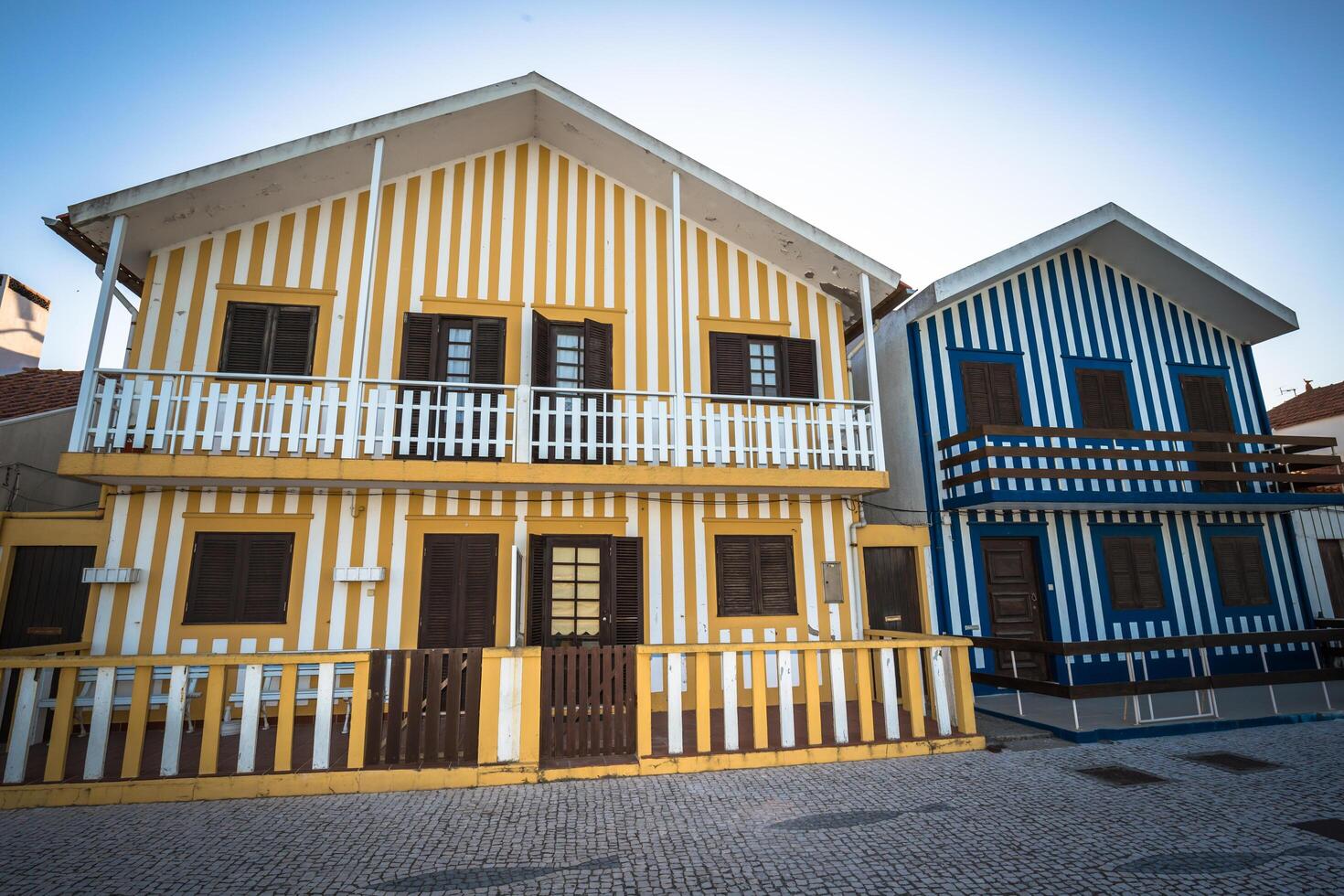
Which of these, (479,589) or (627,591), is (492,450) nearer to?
(479,589)

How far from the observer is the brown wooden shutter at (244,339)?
8.71 meters

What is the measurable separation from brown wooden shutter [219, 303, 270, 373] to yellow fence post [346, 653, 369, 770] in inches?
204

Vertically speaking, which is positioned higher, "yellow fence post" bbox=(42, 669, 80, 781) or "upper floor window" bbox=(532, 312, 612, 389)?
"upper floor window" bbox=(532, 312, 612, 389)

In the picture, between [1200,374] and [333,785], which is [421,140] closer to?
[333,785]

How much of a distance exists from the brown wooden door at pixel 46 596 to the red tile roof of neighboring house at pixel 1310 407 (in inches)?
1045

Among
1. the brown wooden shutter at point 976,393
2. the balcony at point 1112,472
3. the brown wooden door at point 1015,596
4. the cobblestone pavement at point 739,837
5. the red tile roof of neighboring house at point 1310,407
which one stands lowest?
the cobblestone pavement at point 739,837

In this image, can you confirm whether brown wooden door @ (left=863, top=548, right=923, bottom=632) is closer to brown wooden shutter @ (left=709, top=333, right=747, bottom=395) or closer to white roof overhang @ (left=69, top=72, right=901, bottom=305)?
brown wooden shutter @ (left=709, top=333, right=747, bottom=395)

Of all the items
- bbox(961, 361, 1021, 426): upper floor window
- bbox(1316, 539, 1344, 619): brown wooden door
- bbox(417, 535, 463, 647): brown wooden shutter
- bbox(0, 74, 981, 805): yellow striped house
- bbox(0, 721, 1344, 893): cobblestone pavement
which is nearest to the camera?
bbox(0, 721, 1344, 893): cobblestone pavement

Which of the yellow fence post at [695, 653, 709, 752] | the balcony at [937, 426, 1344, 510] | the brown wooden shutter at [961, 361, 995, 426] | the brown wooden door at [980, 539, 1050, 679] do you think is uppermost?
the brown wooden shutter at [961, 361, 995, 426]

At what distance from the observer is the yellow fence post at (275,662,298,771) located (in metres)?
5.29

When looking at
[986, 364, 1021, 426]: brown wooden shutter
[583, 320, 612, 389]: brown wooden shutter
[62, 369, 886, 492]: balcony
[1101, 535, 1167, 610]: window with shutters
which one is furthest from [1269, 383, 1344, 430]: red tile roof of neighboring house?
[583, 320, 612, 389]: brown wooden shutter

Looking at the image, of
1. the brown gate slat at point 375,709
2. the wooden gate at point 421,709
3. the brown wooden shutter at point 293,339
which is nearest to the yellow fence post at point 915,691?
the wooden gate at point 421,709

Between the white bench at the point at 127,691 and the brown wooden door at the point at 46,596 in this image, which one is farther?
the brown wooden door at the point at 46,596

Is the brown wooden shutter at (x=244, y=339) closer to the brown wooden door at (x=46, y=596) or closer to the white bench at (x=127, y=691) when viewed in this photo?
the brown wooden door at (x=46, y=596)
